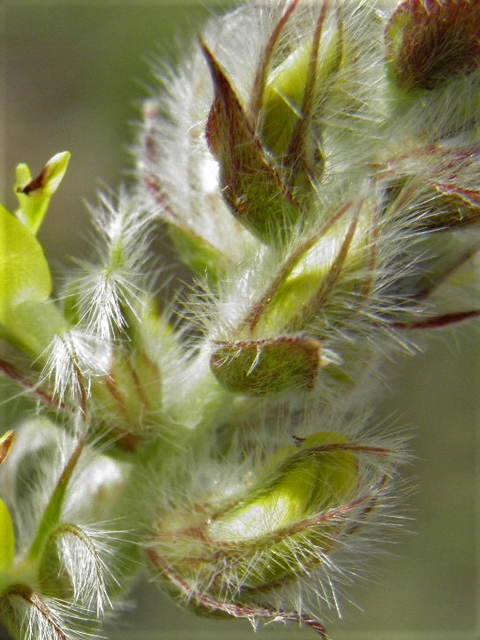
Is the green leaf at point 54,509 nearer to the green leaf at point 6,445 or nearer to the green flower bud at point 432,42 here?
the green leaf at point 6,445

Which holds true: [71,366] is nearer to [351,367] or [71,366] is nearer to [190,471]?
Result: [190,471]

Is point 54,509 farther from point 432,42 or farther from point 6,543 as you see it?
point 432,42

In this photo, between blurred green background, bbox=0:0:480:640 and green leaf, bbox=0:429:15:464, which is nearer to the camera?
green leaf, bbox=0:429:15:464

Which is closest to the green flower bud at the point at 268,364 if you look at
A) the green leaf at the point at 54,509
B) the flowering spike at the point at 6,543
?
the green leaf at the point at 54,509

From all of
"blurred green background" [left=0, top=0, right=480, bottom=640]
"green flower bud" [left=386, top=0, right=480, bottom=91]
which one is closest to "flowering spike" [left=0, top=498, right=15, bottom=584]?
"green flower bud" [left=386, top=0, right=480, bottom=91]

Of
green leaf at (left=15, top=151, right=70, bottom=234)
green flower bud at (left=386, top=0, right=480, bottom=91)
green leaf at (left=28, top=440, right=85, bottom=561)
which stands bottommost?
green leaf at (left=28, top=440, right=85, bottom=561)

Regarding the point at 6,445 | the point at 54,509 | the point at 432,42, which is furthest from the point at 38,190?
the point at 432,42

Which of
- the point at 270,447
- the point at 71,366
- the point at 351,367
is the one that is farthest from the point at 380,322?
the point at 71,366

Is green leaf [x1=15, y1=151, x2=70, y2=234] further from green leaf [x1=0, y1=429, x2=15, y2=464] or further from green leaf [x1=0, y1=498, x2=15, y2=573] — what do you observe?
green leaf [x1=0, y1=498, x2=15, y2=573]
